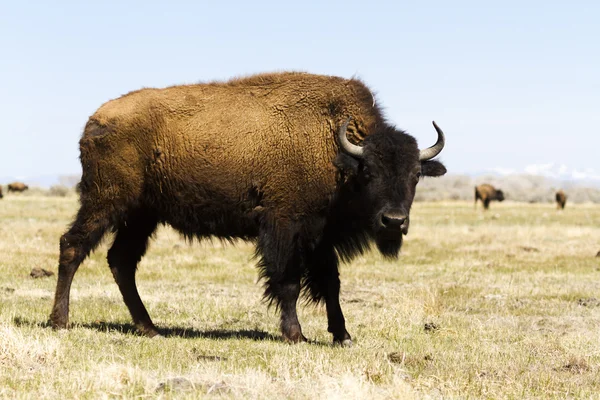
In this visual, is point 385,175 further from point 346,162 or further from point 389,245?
point 389,245

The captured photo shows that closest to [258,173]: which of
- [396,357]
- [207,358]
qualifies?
[207,358]

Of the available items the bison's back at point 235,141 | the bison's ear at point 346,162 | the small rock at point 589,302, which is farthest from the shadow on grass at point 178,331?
the small rock at point 589,302

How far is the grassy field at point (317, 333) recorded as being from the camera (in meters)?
5.72

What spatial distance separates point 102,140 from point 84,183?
54 cm

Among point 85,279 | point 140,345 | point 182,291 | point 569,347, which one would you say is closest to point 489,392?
point 569,347

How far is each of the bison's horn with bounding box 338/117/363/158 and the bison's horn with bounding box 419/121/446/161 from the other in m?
0.70

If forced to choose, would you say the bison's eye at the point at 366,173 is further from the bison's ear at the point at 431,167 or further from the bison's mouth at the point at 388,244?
the bison's ear at the point at 431,167

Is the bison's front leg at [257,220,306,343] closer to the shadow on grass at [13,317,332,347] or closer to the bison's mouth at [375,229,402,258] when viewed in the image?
the shadow on grass at [13,317,332,347]

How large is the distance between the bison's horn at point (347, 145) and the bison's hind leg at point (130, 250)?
2.55 m

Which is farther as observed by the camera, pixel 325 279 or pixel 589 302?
pixel 589 302

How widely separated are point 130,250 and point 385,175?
3.33m

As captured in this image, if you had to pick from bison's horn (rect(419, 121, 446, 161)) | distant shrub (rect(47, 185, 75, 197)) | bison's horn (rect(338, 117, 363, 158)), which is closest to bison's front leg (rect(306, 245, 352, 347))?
bison's horn (rect(338, 117, 363, 158))

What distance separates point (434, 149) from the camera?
8453 mm

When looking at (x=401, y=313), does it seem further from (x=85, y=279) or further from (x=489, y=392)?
(x=85, y=279)
